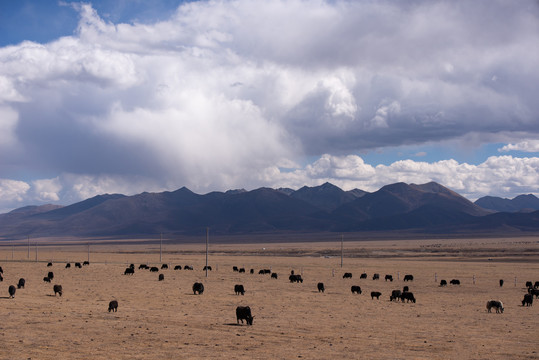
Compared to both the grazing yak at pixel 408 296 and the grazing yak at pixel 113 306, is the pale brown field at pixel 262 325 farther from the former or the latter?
Result: the grazing yak at pixel 408 296

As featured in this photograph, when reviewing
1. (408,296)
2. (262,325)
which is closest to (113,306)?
(262,325)

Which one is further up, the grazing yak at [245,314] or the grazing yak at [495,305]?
the grazing yak at [245,314]

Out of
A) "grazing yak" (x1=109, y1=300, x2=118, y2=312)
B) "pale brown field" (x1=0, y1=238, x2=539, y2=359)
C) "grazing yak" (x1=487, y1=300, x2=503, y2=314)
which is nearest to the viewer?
"pale brown field" (x1=0, y1=238, x2=539, y2=359)

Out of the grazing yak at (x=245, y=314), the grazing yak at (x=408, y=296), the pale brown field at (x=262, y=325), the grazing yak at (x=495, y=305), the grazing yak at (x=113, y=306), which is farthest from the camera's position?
the grazing yak at (x=408, y=296)

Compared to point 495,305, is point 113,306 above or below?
above

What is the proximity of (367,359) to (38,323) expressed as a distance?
1430cm

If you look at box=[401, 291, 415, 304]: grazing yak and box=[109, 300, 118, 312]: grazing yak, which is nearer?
box=[109, 300, 118, 312]: grazing yak

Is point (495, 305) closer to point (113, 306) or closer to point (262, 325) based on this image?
point (262, 325)

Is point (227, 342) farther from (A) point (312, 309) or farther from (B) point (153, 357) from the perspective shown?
(A) point (312, 309)

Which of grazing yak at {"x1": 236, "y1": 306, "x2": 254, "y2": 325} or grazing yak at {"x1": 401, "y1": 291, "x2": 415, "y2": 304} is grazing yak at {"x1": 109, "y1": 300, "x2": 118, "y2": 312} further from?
grazing yak at {"x1": 401, "y1": 291, "x2": 415, "y2": 304}

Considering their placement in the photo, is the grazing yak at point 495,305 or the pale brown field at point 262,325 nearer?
the pale brown field at point 262,325

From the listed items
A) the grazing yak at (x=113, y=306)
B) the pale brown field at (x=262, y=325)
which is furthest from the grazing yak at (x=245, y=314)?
the grazing yak at (x=113, y=306)

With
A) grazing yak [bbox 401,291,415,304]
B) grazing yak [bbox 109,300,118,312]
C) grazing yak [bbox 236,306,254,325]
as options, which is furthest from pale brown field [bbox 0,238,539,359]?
grazing yak [bbox 401,291,415,304]

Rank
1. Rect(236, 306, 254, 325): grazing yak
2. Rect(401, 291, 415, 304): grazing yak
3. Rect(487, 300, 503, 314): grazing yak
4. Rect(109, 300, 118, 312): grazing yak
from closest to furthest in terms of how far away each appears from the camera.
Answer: Rect(236, 306, 254, 325): grazing yak
Rect(109, 300, 118, 312): grazing yak
Rect(487, 300, 503, 314): grazing yak
Rect(401, 291, 415, 304): grazing yak
